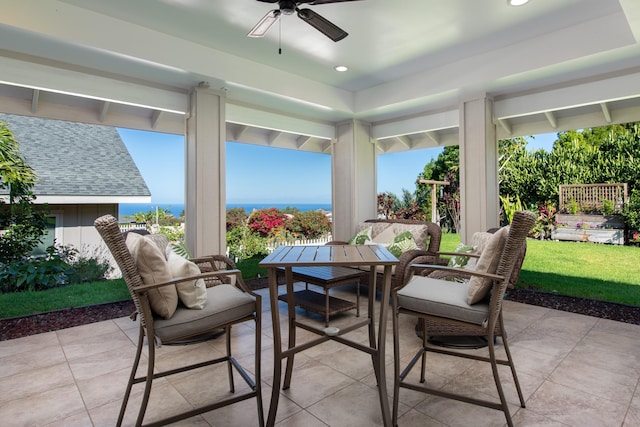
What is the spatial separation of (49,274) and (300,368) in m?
4.08

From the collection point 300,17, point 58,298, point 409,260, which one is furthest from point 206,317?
point 58,298

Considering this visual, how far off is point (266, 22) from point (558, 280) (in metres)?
5.28

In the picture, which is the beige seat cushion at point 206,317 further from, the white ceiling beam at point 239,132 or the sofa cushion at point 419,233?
the white ceiling beam at point 239,132

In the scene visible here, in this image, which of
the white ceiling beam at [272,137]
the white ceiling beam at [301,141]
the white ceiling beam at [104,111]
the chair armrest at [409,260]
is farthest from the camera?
the white ceiling beam at [301,141]

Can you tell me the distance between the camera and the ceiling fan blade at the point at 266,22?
2.44 metres

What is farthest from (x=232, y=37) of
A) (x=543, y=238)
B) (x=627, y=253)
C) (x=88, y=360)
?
(x=627, y=253)

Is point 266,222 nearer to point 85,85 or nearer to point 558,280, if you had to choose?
point 85,85

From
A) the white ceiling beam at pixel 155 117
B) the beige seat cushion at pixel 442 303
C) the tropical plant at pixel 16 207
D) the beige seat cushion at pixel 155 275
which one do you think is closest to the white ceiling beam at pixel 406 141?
the white ceiling beam at pixel 155 117

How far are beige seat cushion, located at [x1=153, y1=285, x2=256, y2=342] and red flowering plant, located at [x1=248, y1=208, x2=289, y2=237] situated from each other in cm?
601

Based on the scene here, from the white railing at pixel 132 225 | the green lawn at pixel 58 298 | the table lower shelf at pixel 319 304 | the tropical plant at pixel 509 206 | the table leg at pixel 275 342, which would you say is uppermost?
the tropical plant at pixel 509 206

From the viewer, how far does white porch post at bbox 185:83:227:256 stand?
3951mm

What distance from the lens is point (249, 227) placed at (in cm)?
800

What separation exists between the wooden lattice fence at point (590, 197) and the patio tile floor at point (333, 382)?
3.28 metres

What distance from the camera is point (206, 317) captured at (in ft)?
5.64
